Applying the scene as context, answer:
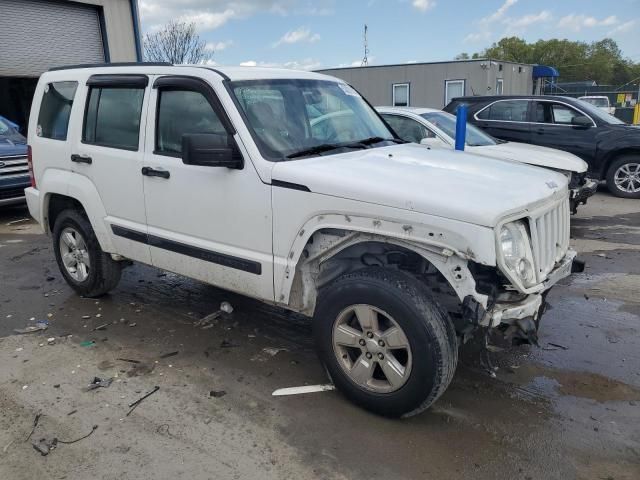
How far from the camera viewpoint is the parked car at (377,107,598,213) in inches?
296

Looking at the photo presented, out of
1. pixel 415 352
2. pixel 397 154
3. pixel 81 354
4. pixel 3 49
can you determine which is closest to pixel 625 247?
pixel 397 154

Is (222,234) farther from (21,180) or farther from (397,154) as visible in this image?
(21,180)

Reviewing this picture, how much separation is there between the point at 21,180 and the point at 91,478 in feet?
25.6

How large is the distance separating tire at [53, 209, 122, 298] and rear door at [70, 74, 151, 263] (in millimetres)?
398

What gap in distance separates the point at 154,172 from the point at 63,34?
14.4 metres

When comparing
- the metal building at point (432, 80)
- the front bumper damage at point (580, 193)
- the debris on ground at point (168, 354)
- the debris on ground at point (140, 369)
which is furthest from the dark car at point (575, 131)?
the metal building at point (432, 80)

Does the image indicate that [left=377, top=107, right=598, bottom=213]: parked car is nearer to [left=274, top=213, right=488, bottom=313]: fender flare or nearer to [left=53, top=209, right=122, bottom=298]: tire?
[left=53, top=209, right=122, bottom=298]: tire

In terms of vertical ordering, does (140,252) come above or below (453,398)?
above

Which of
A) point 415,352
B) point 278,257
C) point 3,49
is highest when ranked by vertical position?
point 3,49

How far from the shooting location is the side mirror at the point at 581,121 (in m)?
9.65

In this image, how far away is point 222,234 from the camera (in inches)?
145

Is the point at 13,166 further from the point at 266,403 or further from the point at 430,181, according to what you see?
the point at 430,181

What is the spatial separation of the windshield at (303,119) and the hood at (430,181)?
0.62 ft

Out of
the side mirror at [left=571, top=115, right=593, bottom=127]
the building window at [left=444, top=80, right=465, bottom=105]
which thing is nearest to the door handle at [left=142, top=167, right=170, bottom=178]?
the side mirror at [left=571, top=115, right=593, bottom=127]
